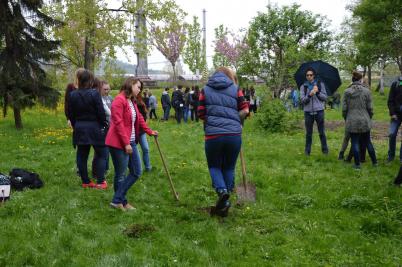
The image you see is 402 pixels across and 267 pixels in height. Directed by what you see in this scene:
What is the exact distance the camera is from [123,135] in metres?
5.92

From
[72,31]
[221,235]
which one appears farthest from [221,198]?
[72,31]

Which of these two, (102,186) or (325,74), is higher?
(325,74)

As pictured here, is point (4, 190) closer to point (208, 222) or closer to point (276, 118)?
point (208, 222)

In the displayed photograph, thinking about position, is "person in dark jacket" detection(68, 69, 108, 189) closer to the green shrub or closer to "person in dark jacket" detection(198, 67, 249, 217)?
"person in dark jacket" detection(198, 67, 249, 217)

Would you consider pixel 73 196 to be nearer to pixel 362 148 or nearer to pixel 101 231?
pixel 101 231

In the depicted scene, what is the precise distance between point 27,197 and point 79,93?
1812mm

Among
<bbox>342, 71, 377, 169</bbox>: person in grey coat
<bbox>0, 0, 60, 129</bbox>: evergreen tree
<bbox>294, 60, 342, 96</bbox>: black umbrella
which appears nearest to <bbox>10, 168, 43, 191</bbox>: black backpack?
<bbox>342, 71, 377, 169</bbox>: person in grey coat

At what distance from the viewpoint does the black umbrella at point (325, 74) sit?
10.4 m

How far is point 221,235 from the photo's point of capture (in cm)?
529

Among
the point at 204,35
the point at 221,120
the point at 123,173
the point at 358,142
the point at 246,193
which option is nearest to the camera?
the point at 221,120

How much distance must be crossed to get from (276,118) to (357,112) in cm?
700

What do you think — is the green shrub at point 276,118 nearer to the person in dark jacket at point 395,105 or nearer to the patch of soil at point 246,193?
the person in dark jacket at point 395,105

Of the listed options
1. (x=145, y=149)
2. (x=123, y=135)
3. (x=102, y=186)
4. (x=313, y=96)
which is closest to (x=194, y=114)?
(x=313, y=96)

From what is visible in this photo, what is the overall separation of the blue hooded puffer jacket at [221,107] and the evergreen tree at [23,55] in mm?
11972
